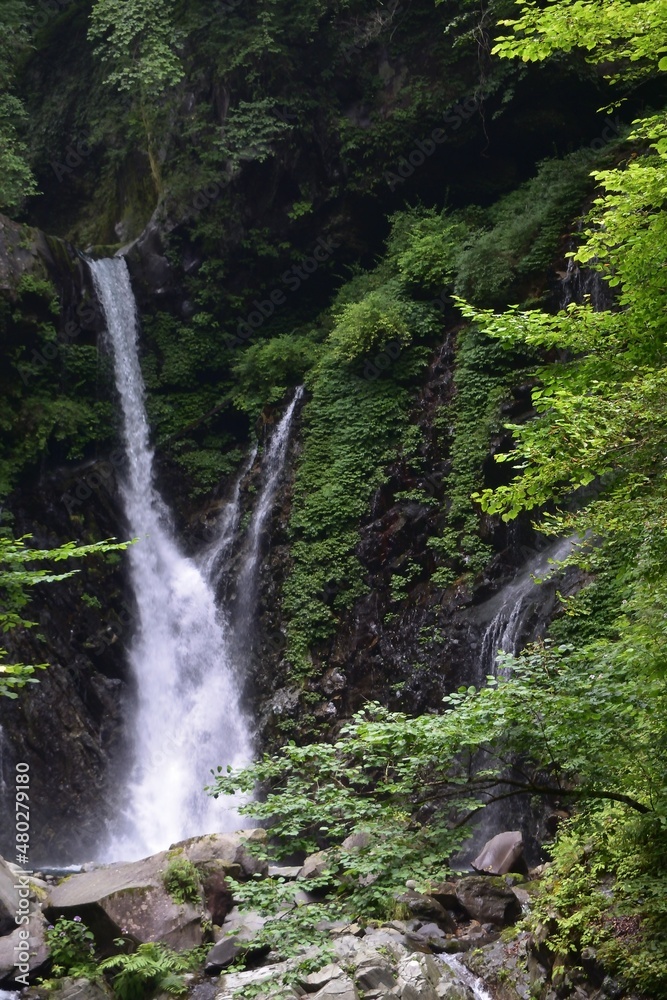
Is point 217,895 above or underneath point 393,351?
underneath

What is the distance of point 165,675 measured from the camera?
46.1ft

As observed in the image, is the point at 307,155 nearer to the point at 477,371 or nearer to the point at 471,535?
the point at 477,371

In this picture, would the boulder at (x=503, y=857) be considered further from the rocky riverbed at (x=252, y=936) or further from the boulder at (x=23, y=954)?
the boulder at (x=23, y=954)

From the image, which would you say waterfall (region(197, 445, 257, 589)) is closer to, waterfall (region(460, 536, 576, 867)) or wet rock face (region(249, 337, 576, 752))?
wet rock face (region(249, 337, 576, 752))

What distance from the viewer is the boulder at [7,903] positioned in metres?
7.84

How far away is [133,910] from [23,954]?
3.22ft

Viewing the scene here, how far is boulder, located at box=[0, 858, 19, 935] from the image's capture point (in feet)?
25.7

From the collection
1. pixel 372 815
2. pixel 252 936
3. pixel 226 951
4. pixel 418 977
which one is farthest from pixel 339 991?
pixel 372 815

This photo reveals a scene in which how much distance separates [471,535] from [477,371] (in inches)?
104

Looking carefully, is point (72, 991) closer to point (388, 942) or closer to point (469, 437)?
point (388, 942)

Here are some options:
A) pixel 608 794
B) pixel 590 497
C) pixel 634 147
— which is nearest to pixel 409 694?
pixel 590 497

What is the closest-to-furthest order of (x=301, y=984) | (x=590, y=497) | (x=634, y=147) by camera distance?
(x=301, y=984), (x=590, y=497), (x=634, y=147)

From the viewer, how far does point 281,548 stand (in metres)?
13.7

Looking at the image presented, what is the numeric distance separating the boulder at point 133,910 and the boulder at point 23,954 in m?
0.26
